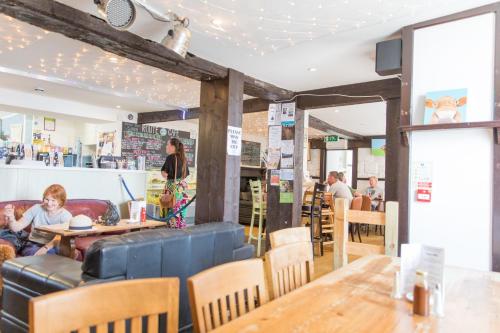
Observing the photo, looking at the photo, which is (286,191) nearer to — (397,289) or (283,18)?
(283,18)

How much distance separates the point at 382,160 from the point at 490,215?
31.6ft

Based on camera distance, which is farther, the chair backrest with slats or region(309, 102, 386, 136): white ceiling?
region(309, 102, 386, 136): white ceiling

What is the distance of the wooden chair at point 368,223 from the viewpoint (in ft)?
7.11

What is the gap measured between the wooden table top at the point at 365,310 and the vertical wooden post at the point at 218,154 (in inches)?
99.6

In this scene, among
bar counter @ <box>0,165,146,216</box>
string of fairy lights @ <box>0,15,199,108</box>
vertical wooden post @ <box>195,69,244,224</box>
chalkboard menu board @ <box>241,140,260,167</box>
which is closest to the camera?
string of fairy lights @ <box>0,15,199,108</box>

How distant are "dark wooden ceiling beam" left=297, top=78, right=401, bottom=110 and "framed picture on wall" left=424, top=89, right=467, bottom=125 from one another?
5.68ft

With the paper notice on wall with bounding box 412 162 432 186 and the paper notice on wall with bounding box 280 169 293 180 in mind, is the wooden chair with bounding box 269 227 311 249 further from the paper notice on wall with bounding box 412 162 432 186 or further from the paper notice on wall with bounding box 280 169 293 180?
the paper notice on wall with bounding box 280 169 293 180

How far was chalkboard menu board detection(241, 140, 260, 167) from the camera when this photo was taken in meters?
10.8

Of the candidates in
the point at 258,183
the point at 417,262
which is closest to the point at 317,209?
the point at 258,183

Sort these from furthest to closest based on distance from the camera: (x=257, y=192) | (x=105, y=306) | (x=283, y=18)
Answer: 1. (x=257, y=192)
2. (x=283, y=18)
3. (x=105, y=306)

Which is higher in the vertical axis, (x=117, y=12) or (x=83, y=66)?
(x=83, y=66)

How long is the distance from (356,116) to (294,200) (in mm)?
3570

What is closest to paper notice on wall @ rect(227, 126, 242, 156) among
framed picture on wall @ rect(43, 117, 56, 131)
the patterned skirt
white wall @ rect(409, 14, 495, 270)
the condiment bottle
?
the patterned skirt

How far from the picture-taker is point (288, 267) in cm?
166
